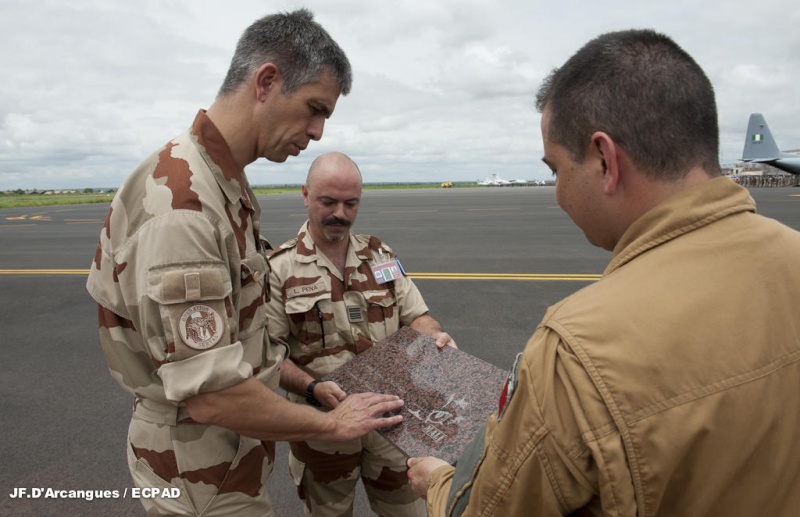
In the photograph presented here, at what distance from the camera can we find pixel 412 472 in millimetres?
1611

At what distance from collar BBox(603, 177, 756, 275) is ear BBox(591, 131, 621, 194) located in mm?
105

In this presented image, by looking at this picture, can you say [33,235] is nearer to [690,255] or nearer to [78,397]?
[78,397]

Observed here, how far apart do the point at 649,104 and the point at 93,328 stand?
6.76 meters

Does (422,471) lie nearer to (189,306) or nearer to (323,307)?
(189,306)

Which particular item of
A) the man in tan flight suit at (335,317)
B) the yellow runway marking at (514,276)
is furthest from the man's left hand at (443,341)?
the yellow runway marking at (514,276)

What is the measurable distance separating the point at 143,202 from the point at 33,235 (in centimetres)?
1789

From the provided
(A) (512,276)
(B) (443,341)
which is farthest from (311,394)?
(A) (512,276)

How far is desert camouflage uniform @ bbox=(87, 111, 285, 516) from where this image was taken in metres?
1.34

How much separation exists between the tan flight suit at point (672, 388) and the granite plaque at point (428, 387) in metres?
0.78

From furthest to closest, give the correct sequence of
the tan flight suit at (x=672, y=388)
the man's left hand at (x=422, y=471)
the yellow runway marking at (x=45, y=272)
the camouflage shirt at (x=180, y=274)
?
1. the yellow runway marking at (x=45, y=272)
2. the man's left hand at (x=422, y=471)
3. the camouflage shirt at (x=180, y=274)
4. the tan flight suit at (x=672, y=388)

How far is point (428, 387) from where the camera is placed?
6.58ft

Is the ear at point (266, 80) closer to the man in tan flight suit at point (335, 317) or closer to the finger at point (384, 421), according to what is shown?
the man in tan flight suit at point (335, 317)

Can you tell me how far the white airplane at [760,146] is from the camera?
38.8 m

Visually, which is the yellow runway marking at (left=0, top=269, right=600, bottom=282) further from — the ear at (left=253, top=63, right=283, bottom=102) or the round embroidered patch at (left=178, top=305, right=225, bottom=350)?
the round embroidered patch at (left=178, top=305, right=225, bottom=350)
